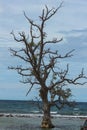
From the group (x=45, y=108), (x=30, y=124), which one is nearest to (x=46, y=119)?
(x=45, y=108)

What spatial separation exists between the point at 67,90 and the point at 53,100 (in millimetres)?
1521

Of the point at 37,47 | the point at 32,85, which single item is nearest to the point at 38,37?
the point at 37,47

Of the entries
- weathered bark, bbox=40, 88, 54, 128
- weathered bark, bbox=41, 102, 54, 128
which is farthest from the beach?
weathered bark, bbox=40, 88, 54, 128

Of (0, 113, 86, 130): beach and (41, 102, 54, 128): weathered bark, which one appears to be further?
(41, 102, 54, 128): weathered bark

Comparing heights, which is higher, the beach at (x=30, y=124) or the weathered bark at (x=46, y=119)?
the weathered bark at (x=46, y=119)

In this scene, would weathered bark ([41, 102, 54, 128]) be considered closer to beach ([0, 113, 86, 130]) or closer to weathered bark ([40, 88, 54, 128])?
weathered bark ([40, 88, 54, 128])

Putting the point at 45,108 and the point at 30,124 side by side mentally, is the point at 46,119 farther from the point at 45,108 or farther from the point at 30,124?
the point at 30,124

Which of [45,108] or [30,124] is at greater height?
[45,108]

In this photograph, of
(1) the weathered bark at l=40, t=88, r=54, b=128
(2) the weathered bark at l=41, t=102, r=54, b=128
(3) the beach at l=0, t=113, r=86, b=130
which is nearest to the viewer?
Answer: (3) the beach at l=0, t=113, r=86, b=130

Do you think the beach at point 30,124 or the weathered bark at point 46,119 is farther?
the weathered bark at point 46,119

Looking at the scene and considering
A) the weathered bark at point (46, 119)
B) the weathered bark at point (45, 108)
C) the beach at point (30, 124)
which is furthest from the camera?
the weathered bark at point (45, 108)

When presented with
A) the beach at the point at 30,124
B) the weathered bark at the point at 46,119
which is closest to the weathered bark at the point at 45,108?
the weathered bark at the point at 46,119

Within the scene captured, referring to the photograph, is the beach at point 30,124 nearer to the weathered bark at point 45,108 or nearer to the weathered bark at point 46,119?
the weathered bark at point 46,119

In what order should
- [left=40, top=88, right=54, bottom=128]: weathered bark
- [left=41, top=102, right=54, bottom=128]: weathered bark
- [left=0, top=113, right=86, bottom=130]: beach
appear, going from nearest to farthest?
[left=0, top=113, right=86, bottom=130]: beach → [left=41, top=102, right=54, bottom=128]: weathered bark → [left=40, top=88, right=54, bottom=128]: weathered bark
